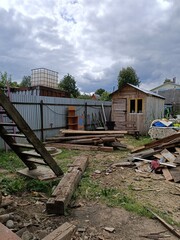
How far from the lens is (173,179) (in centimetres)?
458

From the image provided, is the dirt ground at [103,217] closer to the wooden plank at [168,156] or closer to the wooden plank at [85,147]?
the wooden plank at [168,156]

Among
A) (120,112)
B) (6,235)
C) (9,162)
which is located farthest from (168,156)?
(120,112)

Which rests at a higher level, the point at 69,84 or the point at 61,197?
the point at 69,84

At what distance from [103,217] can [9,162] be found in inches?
159

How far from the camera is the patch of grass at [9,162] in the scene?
5.32m

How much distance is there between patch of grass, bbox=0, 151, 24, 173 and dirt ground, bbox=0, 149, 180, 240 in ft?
6.60

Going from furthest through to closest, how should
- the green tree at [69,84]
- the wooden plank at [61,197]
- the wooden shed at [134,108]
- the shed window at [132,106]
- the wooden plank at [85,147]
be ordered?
the green tree at [69,84]
the shed window at [132,106]
the wooden shed at [134,108]
the wooden plank at [85,147]
the wooden plank at [61,197]

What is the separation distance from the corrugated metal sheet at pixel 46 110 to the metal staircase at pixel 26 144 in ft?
12.1

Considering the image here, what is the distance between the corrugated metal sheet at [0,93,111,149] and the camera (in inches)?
327

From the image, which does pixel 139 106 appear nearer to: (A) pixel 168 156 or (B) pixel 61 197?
(A) pixel 168 156

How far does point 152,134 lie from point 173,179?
692cm

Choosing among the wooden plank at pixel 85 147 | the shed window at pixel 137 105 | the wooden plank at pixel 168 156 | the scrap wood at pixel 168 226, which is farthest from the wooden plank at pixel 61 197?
the shed window at pixel 137 105

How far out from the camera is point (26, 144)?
4.04 meters

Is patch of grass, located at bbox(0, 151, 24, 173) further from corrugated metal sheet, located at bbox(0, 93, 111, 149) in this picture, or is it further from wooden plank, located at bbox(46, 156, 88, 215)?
wooden plank, located at bbox(46, 156, 88, 215)
